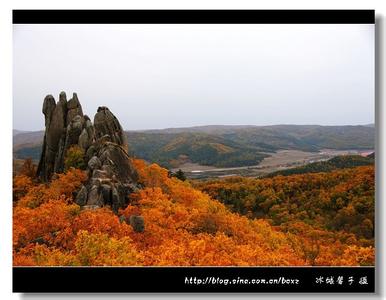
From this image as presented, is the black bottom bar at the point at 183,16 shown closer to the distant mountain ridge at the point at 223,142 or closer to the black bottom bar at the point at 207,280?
the distant mountain ridge at the point at 223,142

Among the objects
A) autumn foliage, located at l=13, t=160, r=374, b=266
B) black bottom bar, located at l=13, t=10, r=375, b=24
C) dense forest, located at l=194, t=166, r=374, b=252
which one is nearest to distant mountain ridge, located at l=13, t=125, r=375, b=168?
autumn foliage, located at l=13, t=160, r=374, b=266

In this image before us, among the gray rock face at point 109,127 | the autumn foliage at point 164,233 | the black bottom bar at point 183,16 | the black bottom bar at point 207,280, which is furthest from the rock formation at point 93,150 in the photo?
the black bottom bar at point 183,16

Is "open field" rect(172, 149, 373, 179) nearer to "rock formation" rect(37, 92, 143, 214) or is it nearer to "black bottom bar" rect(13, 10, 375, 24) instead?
"rock formation" rect(37, 92, 143, 214)

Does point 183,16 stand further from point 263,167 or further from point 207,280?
point 207,280

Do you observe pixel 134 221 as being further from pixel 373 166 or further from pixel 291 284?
pixel 373 166

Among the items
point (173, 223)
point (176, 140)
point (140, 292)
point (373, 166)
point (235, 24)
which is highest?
point (235, 24)

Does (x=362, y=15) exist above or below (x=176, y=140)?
above

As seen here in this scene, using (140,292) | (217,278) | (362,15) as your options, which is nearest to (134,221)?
(140,292)
